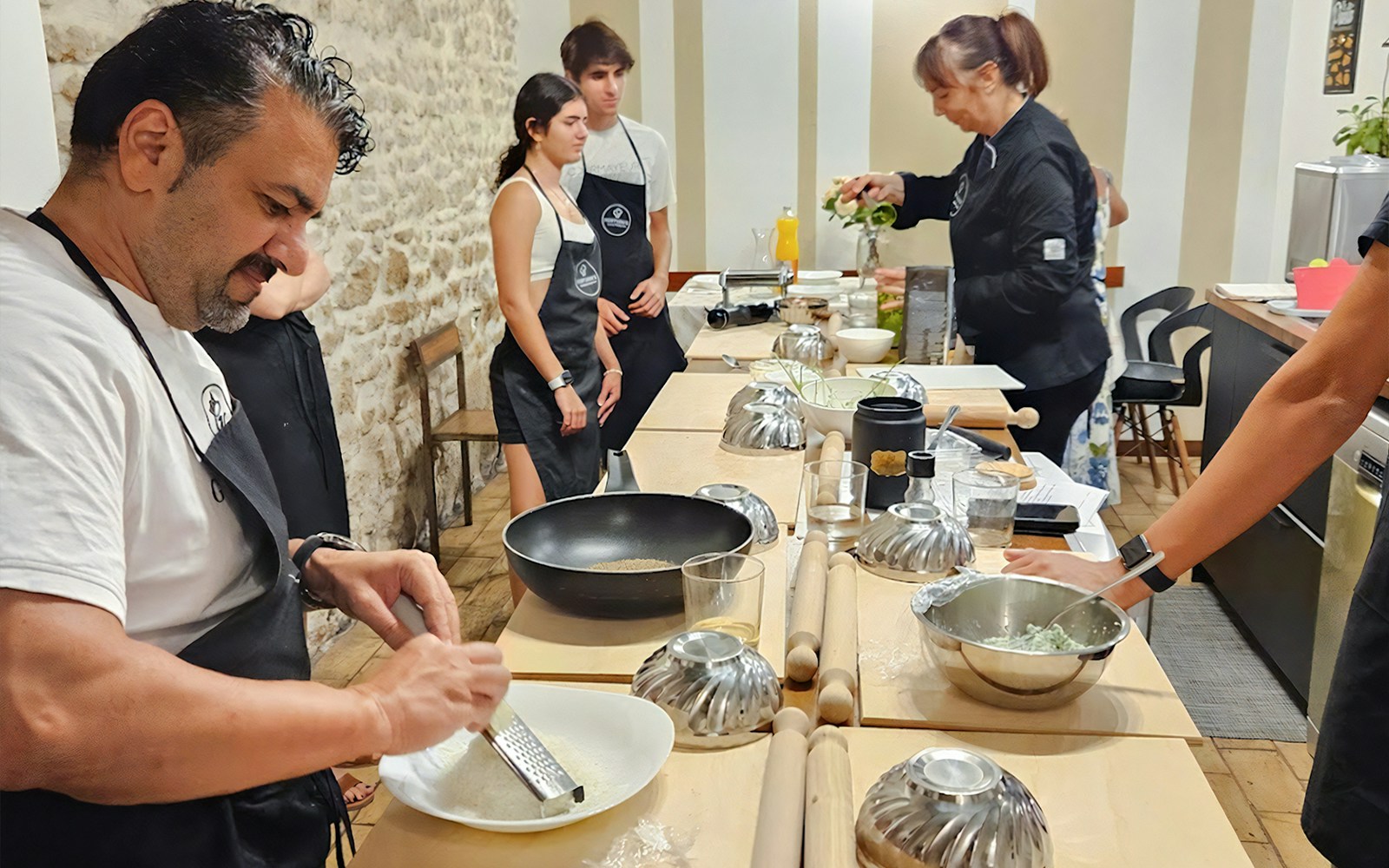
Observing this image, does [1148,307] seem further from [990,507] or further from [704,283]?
[990,507]

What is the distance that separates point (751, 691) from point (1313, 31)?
5486 mm

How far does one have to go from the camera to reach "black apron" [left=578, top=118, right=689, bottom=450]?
4.49m

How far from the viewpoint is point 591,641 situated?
1.62m

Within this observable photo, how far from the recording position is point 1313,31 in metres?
5.43

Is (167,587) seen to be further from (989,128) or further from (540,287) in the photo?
(989,128)

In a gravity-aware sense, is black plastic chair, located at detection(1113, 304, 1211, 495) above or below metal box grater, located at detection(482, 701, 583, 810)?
below

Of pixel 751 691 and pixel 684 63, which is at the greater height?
pixel 684 63

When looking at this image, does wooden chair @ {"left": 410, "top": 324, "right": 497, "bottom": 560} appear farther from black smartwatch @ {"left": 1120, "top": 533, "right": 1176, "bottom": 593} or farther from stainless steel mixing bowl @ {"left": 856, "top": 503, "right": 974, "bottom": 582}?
black smartwatch @ {"left": 1120, "top": 533, "right": 1176, "bottom": 593}

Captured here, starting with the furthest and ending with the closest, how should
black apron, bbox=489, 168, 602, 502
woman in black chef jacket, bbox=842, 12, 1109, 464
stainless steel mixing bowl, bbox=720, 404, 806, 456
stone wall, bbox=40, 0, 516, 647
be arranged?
stone wall, bbox=40, 0, 516, 647
black apron, bbox=489, 168, 602, 502
woman in black chef jacket, bbox=842, 12, 1109, 464
stainless steel mixing bowl, bbox=720, 404, 806, 456

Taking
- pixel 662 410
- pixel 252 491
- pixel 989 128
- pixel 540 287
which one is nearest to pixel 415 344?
pixel 540 287

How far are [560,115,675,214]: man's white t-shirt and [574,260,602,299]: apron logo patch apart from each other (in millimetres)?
888

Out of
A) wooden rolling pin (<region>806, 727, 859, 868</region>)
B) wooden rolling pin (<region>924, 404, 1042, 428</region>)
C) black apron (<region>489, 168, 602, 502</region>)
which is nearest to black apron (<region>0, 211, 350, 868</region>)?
wooden rolling pin (<region>806, 727, 859, 868</region>)

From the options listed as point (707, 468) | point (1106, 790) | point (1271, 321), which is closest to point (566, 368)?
point (707, 468)

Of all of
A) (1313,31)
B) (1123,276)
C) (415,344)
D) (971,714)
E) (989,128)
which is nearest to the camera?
(971,714)
